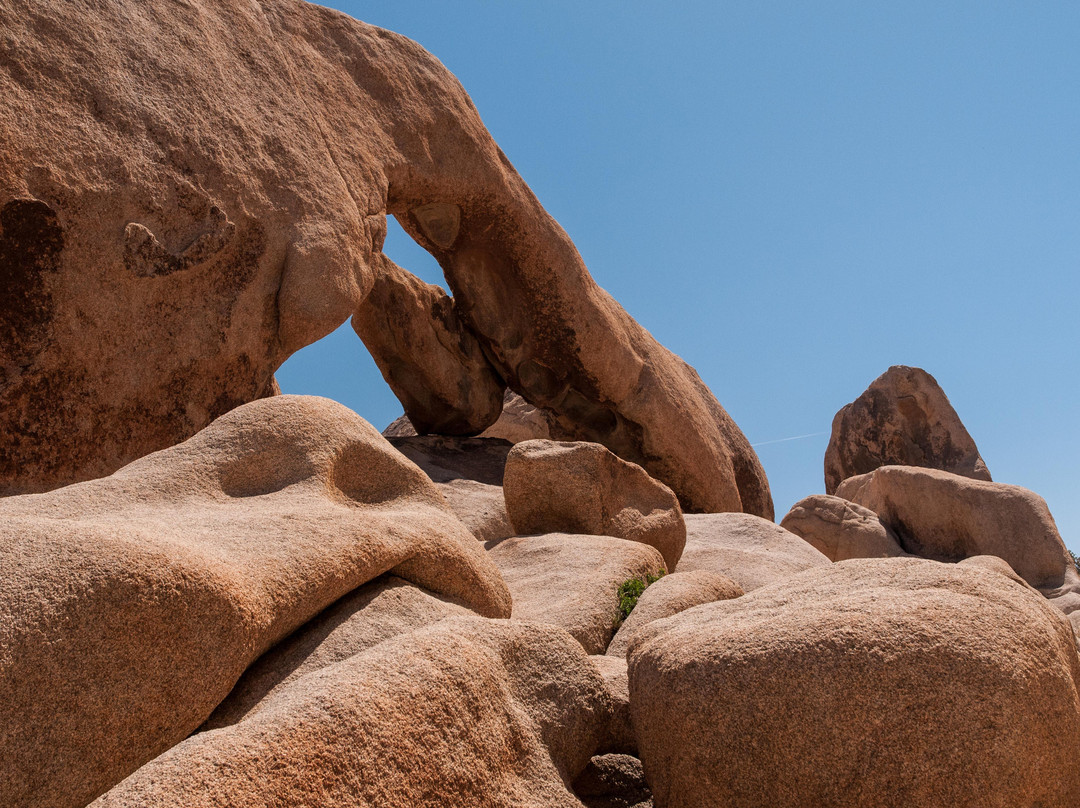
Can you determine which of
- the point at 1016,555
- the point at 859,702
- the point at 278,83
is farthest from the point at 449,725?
the point at 1016,555

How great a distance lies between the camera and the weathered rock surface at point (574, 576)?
394 centimetres

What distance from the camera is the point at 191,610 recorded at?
2.13 meters

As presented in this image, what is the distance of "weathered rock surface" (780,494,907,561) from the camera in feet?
34.0

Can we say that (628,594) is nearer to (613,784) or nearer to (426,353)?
(613,784)

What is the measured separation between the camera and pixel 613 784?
2422 millimetres

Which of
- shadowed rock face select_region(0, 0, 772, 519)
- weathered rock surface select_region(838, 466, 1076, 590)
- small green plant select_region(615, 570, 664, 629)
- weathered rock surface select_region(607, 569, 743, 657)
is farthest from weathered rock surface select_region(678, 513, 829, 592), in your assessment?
weathered rock surface select_region(838, 466, 1076, 590)

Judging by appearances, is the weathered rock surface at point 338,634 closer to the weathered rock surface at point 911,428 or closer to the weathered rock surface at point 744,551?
the weathered rock surface at point 744,551

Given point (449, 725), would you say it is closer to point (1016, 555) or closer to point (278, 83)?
point (278, 83)

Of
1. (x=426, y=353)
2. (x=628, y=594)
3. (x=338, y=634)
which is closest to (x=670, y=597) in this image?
(x=628, y=594)

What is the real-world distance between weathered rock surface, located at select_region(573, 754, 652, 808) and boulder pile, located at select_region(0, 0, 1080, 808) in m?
0.01

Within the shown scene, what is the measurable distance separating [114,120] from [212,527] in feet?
11.5

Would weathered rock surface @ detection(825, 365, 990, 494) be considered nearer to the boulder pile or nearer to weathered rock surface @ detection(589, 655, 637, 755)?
the boulder pile

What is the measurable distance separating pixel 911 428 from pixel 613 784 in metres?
13.5

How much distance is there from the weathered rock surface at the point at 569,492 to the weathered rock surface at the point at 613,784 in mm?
3181
